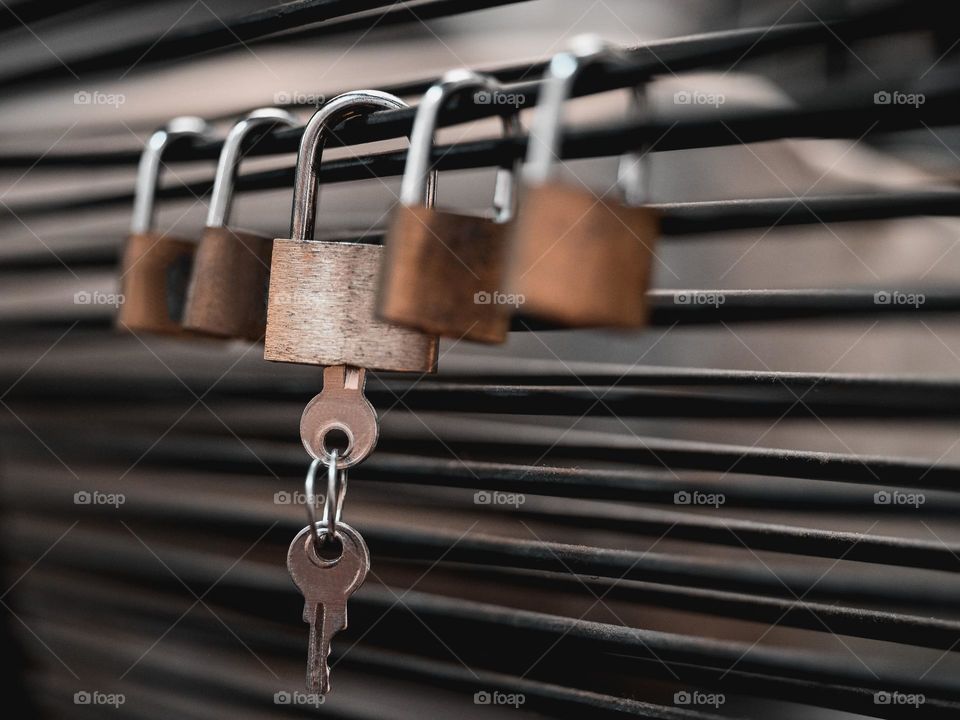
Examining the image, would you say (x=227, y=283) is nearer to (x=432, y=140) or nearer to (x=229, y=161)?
(x=229, y=161)

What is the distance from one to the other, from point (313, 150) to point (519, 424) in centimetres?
99

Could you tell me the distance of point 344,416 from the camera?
26.1 inches

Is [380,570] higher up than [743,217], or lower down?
higher up

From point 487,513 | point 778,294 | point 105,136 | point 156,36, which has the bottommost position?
point 778,294

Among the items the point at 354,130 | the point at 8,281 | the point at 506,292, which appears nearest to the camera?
the point at 506,292

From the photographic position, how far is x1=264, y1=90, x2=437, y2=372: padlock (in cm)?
63

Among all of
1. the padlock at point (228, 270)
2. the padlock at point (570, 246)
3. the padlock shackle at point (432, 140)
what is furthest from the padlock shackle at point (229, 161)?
the padlock at point (570, 246)

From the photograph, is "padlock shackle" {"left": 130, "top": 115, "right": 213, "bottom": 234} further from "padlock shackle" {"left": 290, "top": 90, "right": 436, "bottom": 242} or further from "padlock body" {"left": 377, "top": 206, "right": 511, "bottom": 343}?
"padlock body" {"left": 377, "top": 206, "right": 511, "bottom": 343}

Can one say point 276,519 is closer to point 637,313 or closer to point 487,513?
point 487,513

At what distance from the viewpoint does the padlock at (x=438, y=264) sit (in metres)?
0.55

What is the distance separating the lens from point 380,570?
1.98 metres

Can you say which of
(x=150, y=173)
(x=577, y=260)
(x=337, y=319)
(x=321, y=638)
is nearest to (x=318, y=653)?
(x=321, y=638)

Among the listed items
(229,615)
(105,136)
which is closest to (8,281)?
(105,136)

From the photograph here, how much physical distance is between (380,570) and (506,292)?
156 centimetres
